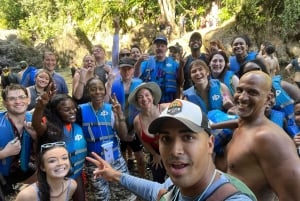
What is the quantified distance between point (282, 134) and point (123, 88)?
10.5 ft

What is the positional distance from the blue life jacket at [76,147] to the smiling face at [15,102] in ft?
1.65

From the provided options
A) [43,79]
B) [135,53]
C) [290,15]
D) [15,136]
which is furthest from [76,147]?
[290,15]

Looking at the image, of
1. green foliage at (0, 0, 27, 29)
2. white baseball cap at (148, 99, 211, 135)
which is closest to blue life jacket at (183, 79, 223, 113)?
white baseball cap at (148, 99, 211, 135)

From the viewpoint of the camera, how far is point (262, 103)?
115 inches

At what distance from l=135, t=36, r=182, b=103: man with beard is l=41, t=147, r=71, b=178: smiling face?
3.30 meters

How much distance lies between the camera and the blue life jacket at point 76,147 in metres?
4.20

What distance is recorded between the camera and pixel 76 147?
4.25 meters

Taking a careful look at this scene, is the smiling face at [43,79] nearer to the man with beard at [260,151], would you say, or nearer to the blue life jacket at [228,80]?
the blue life jacket at [228,80]

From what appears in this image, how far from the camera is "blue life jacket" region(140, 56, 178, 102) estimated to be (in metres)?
6.51

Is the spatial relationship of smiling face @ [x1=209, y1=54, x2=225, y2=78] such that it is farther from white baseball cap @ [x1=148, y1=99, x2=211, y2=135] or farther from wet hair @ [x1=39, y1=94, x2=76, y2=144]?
white baseball cap @ [x1=148, y1=99, x2=211, y2=135]

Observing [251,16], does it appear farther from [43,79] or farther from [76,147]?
[76,147]

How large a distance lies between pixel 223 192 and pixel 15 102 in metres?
2.98

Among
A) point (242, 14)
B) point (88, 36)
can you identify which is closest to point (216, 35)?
point (242, 14)

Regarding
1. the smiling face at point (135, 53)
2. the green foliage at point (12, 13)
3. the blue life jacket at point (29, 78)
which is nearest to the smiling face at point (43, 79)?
the blue life jacket at point (29, 78)
